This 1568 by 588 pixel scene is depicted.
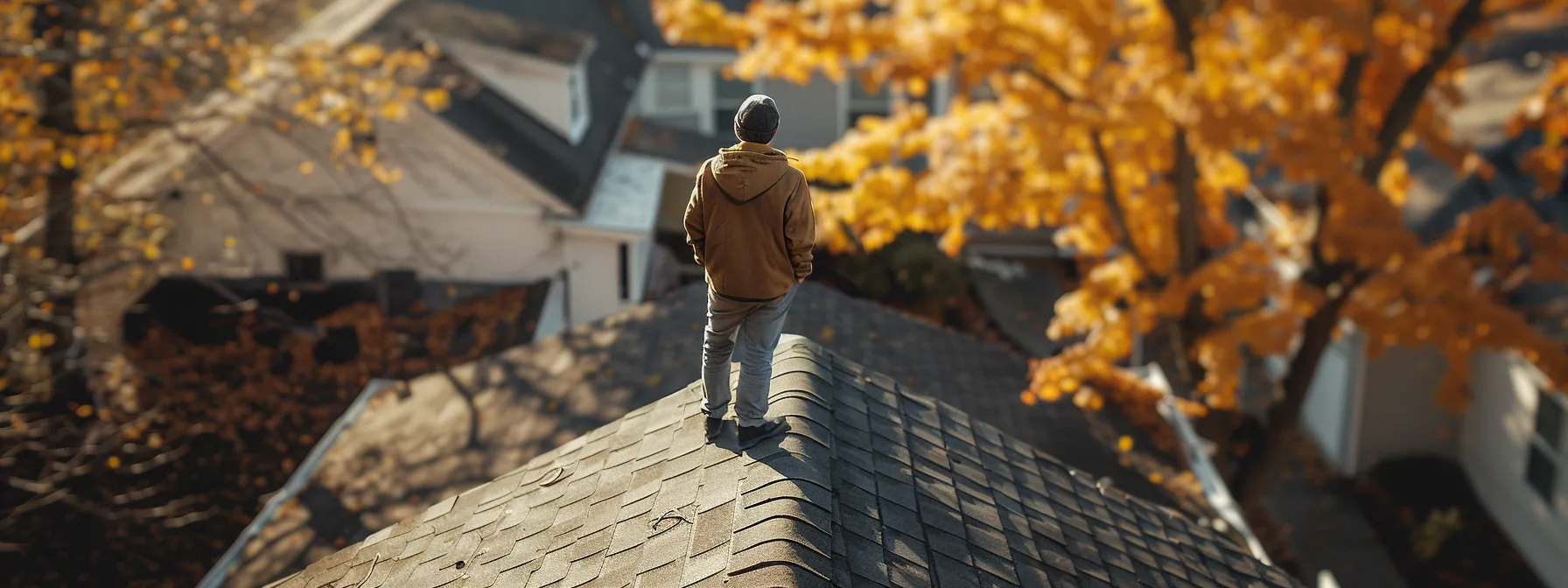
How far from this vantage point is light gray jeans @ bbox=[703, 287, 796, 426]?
501cm

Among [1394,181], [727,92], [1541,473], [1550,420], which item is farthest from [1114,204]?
[727,92]

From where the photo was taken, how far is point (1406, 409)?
17.2 m

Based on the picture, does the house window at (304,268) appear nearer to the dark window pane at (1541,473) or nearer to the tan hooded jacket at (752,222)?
the tan hooded jacket at (752,222)

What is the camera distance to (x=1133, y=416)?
11594mm

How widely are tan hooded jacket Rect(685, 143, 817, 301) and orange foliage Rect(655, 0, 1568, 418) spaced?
20.9ft


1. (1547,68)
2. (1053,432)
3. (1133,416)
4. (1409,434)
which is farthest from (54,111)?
(1547,68)

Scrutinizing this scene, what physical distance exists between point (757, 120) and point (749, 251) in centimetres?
59

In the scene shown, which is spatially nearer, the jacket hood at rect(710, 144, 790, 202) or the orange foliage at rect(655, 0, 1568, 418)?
the jacket hood at rect(710, 144, 790, 202)

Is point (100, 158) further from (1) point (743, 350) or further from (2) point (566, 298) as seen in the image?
(1) point (743, 350)

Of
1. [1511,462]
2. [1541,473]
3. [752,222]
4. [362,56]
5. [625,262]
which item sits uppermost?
[752,222]

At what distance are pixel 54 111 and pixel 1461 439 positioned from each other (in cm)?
1947

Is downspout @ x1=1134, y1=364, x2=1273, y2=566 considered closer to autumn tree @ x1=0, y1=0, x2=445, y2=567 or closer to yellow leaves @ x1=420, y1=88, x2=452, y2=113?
yellow leaves @ x1=420, y1=88, x2=452, y2=113

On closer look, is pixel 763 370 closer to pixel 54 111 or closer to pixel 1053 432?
pixel 1053 432

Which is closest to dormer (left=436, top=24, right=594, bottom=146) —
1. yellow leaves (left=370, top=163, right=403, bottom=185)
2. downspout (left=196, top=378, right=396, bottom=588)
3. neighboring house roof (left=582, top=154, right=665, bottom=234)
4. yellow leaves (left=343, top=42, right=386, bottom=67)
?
neighboring house roof (left=582, top=154, right=665, bottom=234)
